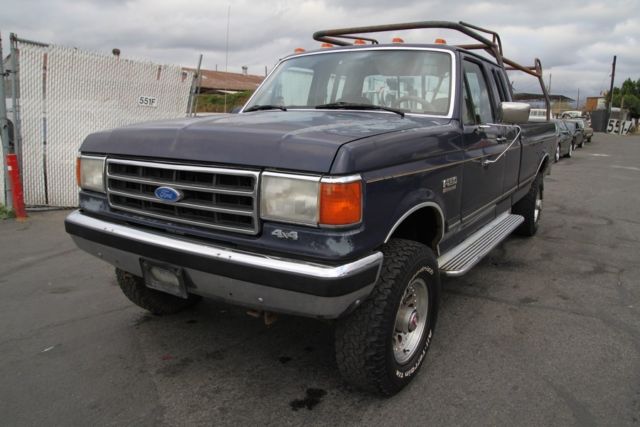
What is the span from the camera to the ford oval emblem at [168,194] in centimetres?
258

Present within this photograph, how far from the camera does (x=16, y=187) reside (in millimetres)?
6621

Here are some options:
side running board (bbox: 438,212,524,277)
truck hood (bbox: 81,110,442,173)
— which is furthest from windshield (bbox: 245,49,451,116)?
side running board (bbox: 438,212,524,277)

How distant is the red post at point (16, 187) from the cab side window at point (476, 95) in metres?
5.75

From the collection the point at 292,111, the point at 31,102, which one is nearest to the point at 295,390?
the point at 292,111

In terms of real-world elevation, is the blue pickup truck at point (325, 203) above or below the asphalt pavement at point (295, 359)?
above

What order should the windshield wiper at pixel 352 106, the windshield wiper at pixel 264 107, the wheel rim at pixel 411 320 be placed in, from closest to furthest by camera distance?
the wheel rim at pixel 411 320 < the windshield wiper at pixel 352 106 < the windshield wiper at pixel 264 107

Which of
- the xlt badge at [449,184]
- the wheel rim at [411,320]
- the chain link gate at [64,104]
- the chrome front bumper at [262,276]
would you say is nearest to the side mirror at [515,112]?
the xlt badge at [449,184]

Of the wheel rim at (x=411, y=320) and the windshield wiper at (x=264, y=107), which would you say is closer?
the wheel rim at (x=411, y=320)

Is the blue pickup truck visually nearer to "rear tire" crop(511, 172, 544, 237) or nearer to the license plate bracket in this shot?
the license plate bracket

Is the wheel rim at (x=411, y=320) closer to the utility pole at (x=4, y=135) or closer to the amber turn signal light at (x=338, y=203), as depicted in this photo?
the amber turn signal light at (x=338, y=203)

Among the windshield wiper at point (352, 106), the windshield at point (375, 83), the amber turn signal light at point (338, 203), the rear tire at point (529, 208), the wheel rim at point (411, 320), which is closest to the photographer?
the amber turn signal light at point (338, 203)

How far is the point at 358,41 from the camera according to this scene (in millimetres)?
5121

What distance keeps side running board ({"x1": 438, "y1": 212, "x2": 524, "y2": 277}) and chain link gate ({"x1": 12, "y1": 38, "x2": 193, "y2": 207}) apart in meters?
5.88

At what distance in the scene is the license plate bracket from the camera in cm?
258
